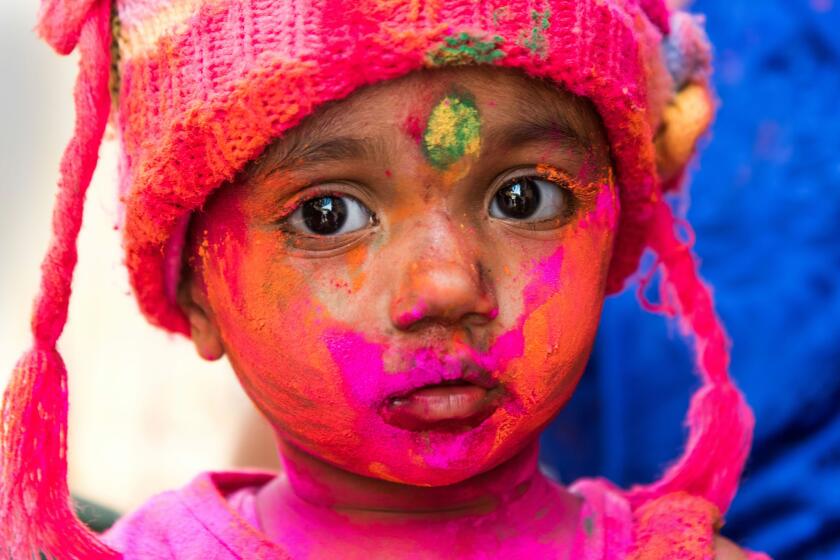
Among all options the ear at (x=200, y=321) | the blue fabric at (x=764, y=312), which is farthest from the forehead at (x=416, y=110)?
the blue fabric at (x=764, y=312)

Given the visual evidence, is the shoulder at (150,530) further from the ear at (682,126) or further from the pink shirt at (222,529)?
the ear at (682,126)

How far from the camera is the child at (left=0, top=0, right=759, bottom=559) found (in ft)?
3.27

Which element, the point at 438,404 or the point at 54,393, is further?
the point at 54,393

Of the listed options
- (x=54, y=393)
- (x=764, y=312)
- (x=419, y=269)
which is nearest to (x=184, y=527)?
(x=54, y=393)

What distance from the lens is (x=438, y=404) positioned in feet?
3.32

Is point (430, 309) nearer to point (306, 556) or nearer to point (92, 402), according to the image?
point (306, 556)

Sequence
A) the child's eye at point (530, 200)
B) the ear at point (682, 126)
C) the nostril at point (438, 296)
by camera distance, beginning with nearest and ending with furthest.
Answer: the nostril at point (438, 296) → the child's eye at point (530, 200) → the ear at point (682, 126)

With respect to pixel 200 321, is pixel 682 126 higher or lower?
higher

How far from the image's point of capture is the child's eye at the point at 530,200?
1.06 meters

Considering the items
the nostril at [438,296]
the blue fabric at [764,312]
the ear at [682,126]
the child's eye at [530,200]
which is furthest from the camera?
the blue fabric at [764,312]

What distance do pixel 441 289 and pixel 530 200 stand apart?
169 millimetres

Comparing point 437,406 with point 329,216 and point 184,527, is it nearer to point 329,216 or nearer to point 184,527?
point 329,216

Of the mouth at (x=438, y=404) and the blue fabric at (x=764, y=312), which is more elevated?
the blue fabric at (x=764, y=312)

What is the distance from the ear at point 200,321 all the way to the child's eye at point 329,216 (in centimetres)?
19
